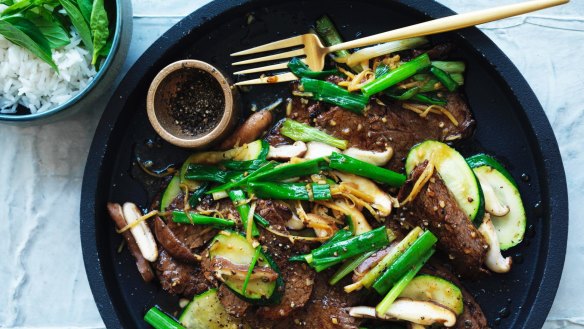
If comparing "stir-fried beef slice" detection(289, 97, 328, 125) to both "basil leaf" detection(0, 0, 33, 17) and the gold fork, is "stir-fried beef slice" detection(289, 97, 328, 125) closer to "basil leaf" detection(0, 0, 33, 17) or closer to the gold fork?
the gold fork

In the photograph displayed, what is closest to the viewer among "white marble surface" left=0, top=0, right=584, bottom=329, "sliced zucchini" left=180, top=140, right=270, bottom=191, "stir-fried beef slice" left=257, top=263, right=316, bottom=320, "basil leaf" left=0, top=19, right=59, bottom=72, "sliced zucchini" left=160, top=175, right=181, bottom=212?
"basil leaf" left=0, top=19, right=59, bottom=72

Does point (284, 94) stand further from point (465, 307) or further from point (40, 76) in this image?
point (465, 307)

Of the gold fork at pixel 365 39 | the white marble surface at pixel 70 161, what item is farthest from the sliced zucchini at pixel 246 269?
the white marble surface at pixel 70 161

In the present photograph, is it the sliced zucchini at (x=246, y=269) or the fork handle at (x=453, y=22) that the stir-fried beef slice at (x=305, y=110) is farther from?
the sliced zucchini at (x=246, y=269)

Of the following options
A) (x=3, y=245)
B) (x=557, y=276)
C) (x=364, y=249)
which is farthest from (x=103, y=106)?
(x=557, y=276)

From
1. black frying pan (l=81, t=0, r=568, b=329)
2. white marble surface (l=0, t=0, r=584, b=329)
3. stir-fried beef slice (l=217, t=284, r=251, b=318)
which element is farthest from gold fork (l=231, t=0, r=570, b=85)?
stir-fried beef slice (l=217, t=284, r=251, b=318)

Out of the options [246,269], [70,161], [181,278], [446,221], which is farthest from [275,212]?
[70,161]
